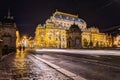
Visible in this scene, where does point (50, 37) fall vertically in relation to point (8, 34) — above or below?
above

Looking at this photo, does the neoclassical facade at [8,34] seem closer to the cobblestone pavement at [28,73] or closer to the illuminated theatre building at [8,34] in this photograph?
the illuminated theatre building at [8,34]

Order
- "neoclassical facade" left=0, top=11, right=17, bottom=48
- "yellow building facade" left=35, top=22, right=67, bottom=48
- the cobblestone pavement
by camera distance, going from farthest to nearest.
Answer: 1. "yellow building facade" left=35, top=22, right=67, bottom=48
2. "neoclassical facade" left=0, top=11, right=17, bottom=48
3. the cobblestone pavement

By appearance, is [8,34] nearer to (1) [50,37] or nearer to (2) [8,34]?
(2) [8,34]

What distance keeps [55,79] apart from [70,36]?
8092 cm

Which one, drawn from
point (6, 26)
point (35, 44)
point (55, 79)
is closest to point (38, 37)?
point (35, 44)

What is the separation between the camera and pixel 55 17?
196 m

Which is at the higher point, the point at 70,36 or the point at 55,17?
the point at 55,17

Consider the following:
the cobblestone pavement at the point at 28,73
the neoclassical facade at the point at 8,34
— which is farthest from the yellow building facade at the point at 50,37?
the cobblestone pavement at the point at 28,73

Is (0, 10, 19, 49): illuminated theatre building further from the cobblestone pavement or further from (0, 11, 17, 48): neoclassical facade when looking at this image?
the cobblestone pavement

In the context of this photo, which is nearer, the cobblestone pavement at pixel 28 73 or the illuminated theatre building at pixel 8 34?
the cobblestone pavement at pixel 28 73

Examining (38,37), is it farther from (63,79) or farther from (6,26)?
(63,79)

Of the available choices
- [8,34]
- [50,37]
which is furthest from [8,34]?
[50,37]

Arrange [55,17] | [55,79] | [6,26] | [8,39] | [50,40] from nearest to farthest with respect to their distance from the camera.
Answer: [55,79] → [8,39] → [6,26] → [50,40] → [55,17]

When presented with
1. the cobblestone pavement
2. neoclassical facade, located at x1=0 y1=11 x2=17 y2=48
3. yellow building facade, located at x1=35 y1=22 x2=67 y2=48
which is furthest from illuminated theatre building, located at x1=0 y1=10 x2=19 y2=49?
yellow building facade, located at x1=35 y1=22 x2=67 y2=48
